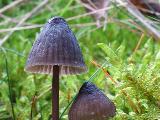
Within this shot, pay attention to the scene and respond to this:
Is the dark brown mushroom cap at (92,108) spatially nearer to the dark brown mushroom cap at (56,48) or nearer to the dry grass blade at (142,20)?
the dark brown mushroom cap at (56,48)

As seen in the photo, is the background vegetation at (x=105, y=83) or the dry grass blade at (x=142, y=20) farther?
the dry grass blade at (x=142, y=20)

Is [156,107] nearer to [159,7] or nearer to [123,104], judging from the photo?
[123,104]

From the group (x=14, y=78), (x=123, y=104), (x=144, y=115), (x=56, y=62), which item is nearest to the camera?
(x=56, y=62)

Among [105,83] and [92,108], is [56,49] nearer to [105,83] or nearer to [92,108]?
[92,108]

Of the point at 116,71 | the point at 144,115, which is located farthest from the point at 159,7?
the point at 144,115

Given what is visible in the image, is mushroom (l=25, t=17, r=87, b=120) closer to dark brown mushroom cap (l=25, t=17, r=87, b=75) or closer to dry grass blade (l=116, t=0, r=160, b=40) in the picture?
dark brown mushroom cap (l=25, t=17, r=87, b=75)

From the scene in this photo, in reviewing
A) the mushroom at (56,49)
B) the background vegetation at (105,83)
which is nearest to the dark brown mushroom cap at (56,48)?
the mushroom at (56,49)
